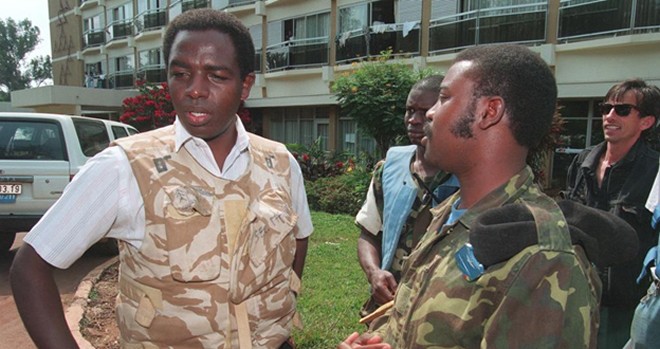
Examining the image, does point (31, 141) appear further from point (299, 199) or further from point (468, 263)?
point (468, 263)

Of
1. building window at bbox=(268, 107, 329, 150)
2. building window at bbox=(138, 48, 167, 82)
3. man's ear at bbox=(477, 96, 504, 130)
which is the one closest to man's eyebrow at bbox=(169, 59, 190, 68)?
man's ear at bbox=(477, 96, 504, 130)

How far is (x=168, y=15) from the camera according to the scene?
23547mm

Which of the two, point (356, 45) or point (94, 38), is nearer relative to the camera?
point (356, 45)

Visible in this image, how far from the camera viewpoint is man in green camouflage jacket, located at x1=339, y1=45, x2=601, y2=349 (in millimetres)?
1040

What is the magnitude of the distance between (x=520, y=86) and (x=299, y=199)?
1013 millimetres

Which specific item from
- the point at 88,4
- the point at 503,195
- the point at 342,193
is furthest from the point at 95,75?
the point at 503,195

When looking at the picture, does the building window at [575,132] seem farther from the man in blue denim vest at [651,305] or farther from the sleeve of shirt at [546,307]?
the sleeve of shirt at [546,307]

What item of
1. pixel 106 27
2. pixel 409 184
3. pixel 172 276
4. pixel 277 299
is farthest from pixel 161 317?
pixel 106 27

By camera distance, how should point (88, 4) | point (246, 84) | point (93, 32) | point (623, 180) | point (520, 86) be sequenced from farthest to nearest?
1. point (88, 4)
2. point (93, 32)
3. point (623, 180)
4. point (246, 84)
5. point (520, 86)

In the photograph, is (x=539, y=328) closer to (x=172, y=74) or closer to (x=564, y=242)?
(x=564, y=242)

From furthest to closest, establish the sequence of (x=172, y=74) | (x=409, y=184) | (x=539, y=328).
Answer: (x=409, y=184), (x=172, y=74), (x=539, y=328)

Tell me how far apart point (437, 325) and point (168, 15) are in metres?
25.3

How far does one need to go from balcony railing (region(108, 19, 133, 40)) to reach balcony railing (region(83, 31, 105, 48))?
4.29 ft

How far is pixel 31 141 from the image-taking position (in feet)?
17.9
